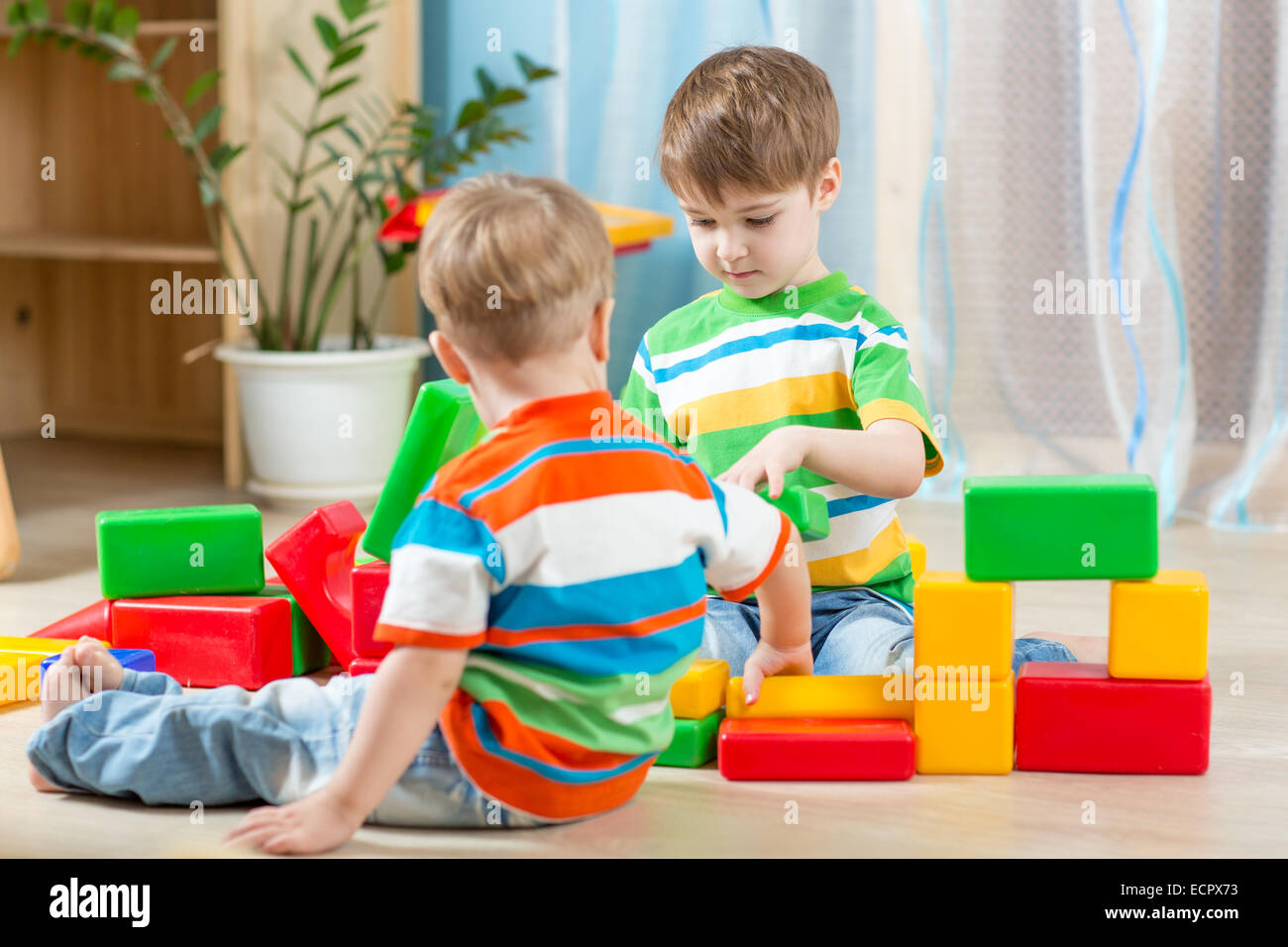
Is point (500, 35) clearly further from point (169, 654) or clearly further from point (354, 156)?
point (169, 654)

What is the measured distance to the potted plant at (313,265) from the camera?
198 centimetres

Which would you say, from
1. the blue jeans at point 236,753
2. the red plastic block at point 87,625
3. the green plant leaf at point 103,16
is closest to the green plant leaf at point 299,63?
the green plant leaf at point 103,16

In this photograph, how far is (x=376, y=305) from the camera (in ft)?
7.12

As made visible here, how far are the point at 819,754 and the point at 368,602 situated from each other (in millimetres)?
363

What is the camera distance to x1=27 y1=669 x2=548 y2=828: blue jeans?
3.03ft

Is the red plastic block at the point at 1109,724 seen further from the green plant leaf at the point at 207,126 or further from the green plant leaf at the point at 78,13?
the green plant leaf at the point at 78,13

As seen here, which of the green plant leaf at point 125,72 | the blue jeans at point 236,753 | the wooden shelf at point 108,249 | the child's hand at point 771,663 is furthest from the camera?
the wooden shelf at point 108,249

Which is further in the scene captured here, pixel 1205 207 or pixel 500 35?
pixel 500 35

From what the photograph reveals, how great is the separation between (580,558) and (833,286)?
1.34ft

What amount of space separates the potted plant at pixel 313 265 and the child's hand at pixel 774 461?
43.8 inches

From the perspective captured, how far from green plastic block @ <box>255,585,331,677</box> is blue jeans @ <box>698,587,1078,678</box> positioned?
0.36 metres

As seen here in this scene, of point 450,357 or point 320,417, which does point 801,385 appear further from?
point 320,417

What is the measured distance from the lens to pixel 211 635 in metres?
1.21

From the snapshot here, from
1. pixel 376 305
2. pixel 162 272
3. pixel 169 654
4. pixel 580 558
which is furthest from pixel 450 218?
pixel 162 272
